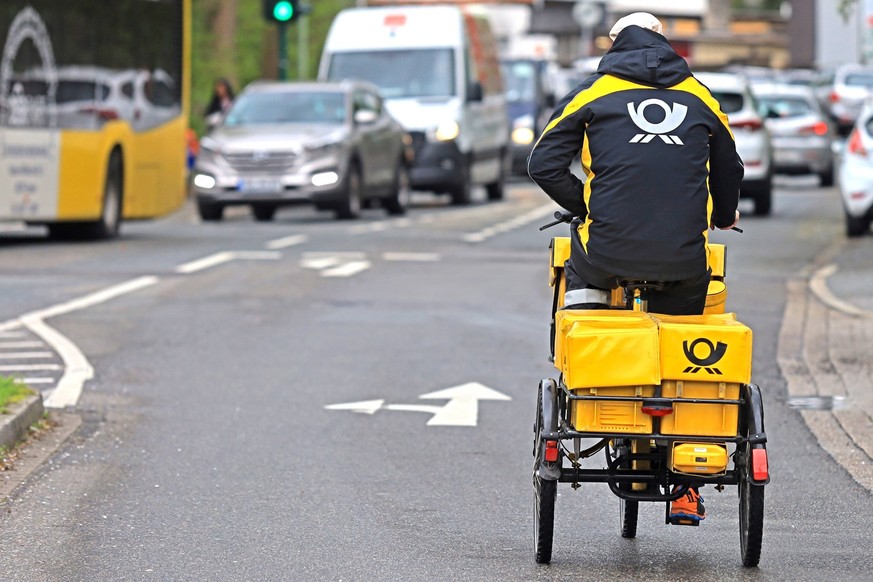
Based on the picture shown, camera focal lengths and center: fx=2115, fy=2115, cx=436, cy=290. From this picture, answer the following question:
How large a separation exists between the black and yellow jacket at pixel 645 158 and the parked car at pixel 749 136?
20.3 m

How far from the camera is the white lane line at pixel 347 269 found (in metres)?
17.9

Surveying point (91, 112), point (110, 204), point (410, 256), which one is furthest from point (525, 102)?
point (410, 256)

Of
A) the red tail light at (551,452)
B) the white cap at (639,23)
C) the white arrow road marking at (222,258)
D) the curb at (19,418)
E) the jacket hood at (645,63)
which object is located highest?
the white cap at (639,23)

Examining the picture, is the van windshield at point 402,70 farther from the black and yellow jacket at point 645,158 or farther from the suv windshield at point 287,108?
the black and yellow jacket at point 645,158

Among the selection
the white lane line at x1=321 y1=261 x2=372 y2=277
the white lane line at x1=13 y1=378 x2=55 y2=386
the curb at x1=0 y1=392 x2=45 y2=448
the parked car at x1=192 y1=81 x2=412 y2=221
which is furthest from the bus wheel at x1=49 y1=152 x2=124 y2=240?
the curb at x1=0 y1=392 x2=45 y2=448

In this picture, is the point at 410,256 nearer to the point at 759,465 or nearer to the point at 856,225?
the point at 856,225

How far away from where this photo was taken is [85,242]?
22812 mm

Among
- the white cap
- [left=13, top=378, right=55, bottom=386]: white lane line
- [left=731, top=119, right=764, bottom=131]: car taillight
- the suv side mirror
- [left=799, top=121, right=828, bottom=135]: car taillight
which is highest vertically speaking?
the white cap

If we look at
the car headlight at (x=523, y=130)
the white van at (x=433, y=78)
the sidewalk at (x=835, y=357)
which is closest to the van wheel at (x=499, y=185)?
the white van at (x=433, y=78)

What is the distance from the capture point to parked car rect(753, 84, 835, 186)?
34.8 m

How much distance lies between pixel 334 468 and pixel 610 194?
2529mm

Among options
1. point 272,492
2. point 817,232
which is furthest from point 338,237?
point 272,492

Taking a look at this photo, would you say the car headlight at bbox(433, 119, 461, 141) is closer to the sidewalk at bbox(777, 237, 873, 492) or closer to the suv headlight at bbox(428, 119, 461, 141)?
the suv headlight at bbox(428, 119, 461, 141)

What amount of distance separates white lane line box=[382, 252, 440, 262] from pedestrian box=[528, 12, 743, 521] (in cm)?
1298
